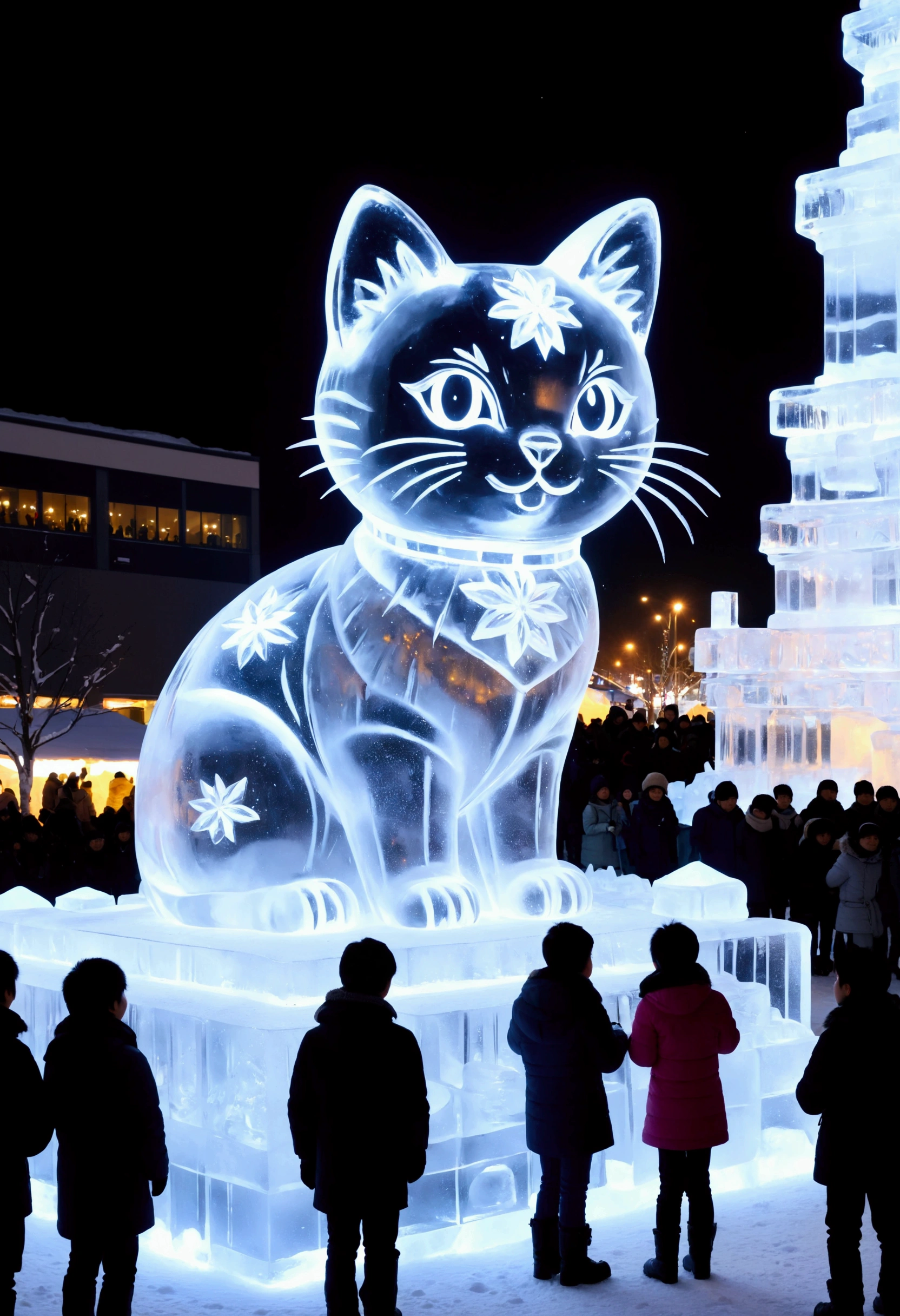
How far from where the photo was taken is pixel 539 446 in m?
4.62

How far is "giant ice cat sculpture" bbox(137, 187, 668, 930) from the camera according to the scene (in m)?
4.64

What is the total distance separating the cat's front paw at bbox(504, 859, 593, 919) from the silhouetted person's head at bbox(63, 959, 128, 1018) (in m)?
1.74

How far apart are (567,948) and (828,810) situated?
6501 millimetres

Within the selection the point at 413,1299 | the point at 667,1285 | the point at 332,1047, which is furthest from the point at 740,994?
the point at 332,1047

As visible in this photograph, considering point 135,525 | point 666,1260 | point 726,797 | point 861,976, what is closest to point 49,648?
point 135,525

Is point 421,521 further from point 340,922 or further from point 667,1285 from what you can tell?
point 667,1285

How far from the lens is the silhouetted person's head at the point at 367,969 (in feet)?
11.9

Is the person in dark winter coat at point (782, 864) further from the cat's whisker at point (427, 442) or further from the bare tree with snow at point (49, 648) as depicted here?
the bare tree with snow at point (49, 648)

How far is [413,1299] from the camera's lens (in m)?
4.00

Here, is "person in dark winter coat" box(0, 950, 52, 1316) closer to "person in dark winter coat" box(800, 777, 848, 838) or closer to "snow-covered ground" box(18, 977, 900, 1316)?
"snow-covered ground" box(18, 977, 900, 1316)

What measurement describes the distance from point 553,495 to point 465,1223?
7.68 feet

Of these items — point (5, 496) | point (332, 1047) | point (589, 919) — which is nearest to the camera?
point (332, 1047)

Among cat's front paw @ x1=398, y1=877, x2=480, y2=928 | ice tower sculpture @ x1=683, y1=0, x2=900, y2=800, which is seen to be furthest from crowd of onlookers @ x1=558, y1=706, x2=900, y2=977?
cat's front paw @ x1=398, y1=877, x2=480, y2=928

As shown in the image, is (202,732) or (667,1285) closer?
(667,1285)
